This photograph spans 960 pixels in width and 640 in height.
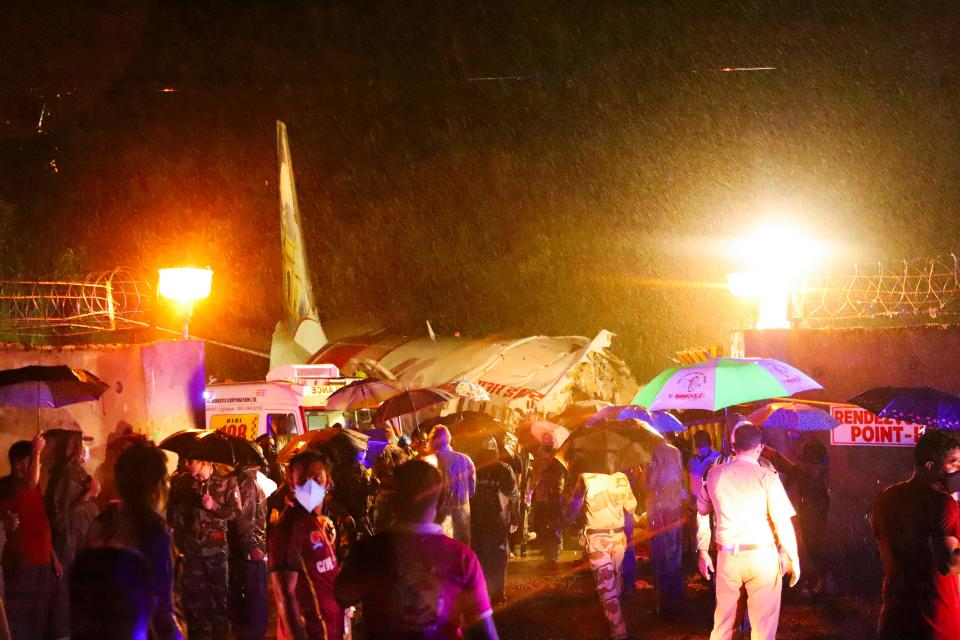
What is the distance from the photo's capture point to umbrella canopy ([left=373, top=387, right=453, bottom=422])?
12.8 metres

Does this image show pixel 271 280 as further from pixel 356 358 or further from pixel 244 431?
pixel 244 431

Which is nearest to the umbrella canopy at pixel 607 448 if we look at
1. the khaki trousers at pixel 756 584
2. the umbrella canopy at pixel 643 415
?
the umbrella canopy at pixel 643 415

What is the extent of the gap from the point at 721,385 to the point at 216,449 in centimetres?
427

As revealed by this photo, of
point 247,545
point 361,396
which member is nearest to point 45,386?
point 247,545

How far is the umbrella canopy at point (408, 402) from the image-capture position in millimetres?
12750

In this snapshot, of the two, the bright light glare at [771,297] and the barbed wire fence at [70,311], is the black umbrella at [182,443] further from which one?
the bright light glare at [771,297]

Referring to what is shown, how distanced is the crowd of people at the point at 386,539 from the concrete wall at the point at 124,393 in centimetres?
82

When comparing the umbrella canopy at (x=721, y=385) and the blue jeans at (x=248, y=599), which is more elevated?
the umbrella canopy at (x=721, y=385)

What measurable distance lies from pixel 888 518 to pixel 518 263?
2341 cm

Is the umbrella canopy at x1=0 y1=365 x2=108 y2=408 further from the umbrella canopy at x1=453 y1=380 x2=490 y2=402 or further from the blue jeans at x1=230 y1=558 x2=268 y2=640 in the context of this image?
the umbrella canopy at x1=453 y1=380 x2=490 y2=402

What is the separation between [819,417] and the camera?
10156mm

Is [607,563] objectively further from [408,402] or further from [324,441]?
[408,402]

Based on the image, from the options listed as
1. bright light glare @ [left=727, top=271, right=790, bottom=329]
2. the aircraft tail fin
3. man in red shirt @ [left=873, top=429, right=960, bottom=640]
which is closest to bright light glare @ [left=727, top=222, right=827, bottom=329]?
bright light glare @ [left=727, top=271, right=790, bottom=329]

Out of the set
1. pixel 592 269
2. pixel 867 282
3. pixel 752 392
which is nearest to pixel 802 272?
pixel 867 282
